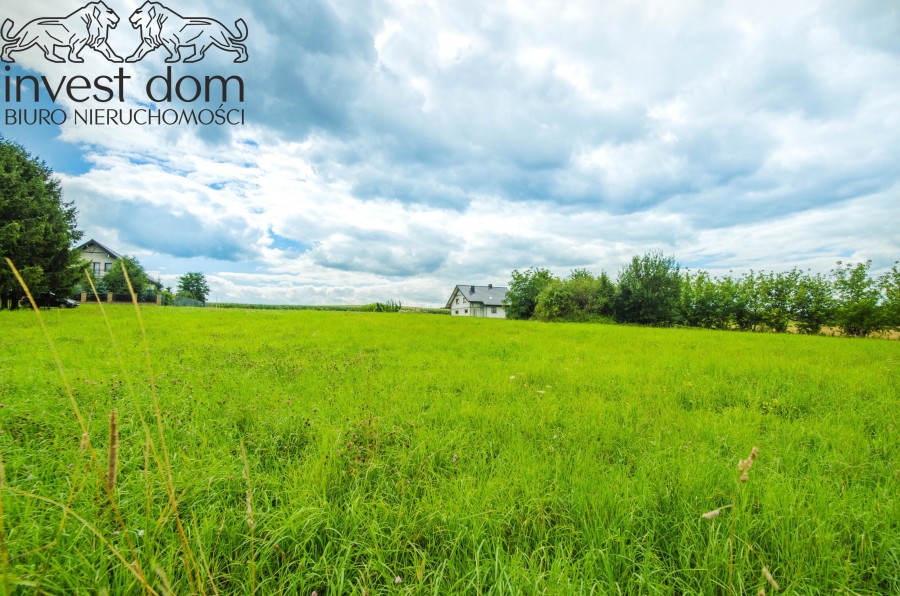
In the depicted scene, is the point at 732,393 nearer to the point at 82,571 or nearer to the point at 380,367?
the point at 380,367

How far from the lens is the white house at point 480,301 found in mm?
68312

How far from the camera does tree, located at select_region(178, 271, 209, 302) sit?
76.2 meters

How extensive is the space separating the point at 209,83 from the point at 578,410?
32.1 feet

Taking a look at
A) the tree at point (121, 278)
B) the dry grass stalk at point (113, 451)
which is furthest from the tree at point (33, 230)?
the dry grass stalk at point (113, 451)

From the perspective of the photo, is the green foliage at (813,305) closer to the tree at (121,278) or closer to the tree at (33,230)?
the tree at (121,278)

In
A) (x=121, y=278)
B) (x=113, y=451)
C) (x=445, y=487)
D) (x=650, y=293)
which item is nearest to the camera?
(x=113, y=451)

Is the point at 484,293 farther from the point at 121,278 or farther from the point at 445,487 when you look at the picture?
the point at 445,487

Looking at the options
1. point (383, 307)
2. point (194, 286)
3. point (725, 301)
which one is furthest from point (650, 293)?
point (194, 286)

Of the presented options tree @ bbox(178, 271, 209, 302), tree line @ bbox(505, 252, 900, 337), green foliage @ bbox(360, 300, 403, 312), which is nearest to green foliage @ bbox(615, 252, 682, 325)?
tree line @ bbox(505, 252, 900, 337)

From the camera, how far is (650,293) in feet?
110

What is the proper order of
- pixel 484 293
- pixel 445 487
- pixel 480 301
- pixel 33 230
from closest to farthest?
pixel 445 487
pixel 33 230
pixel 480 301
pixel 484 293

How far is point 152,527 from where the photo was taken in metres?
2.15

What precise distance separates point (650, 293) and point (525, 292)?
1484cm

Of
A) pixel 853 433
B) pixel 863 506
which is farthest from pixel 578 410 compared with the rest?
pixel 853 433
